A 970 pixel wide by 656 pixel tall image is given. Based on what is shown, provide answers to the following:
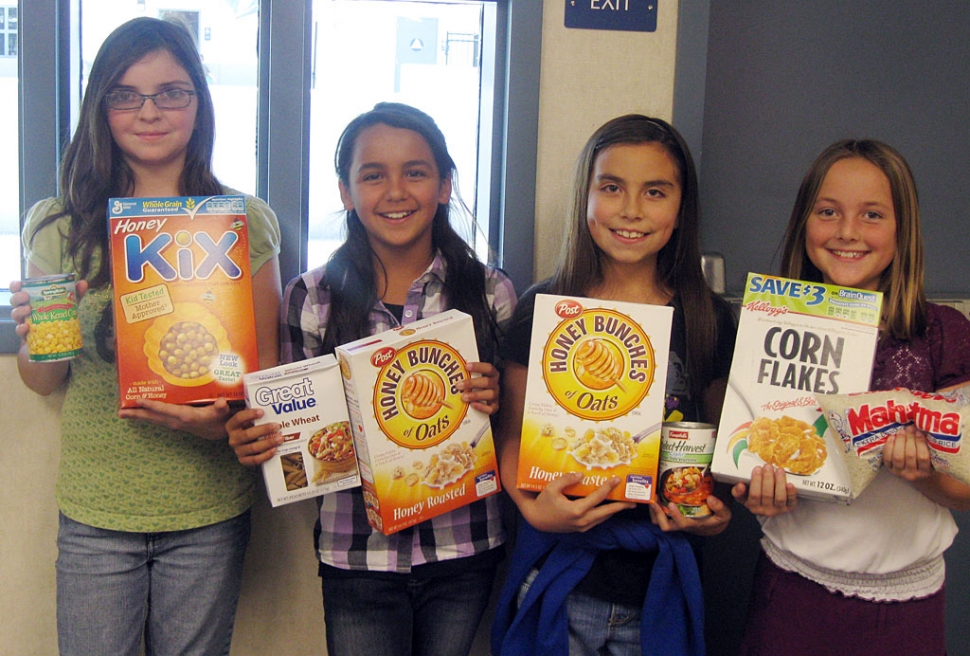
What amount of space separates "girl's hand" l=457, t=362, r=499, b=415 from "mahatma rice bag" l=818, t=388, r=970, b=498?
0.54 meters

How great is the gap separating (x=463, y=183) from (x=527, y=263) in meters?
0.30

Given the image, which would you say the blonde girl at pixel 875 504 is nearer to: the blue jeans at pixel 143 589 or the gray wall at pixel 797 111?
the gray wall at pixel 797 111

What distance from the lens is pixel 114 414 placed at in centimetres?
142

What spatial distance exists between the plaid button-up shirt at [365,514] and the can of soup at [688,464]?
38 cm

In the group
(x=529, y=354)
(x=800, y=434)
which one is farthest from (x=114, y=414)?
(x=800, y=434)

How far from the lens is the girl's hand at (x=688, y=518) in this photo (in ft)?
4.15

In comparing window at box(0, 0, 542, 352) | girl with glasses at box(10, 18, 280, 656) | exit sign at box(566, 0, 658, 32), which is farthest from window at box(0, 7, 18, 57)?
exit sign at box(566, 0, 658, 32)

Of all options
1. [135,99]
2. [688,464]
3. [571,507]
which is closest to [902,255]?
[688,464]

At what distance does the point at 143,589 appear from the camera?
1.42 meters

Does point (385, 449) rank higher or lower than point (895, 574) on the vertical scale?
higher

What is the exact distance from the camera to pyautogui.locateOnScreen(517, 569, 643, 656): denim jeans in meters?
1.33

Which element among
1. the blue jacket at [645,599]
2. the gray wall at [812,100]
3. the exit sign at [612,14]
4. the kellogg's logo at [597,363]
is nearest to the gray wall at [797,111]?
the gray wall at [812,100]

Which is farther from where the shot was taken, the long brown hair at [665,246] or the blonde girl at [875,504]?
the long brown hair at [665,246]

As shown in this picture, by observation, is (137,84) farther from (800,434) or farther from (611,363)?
(800,434)
